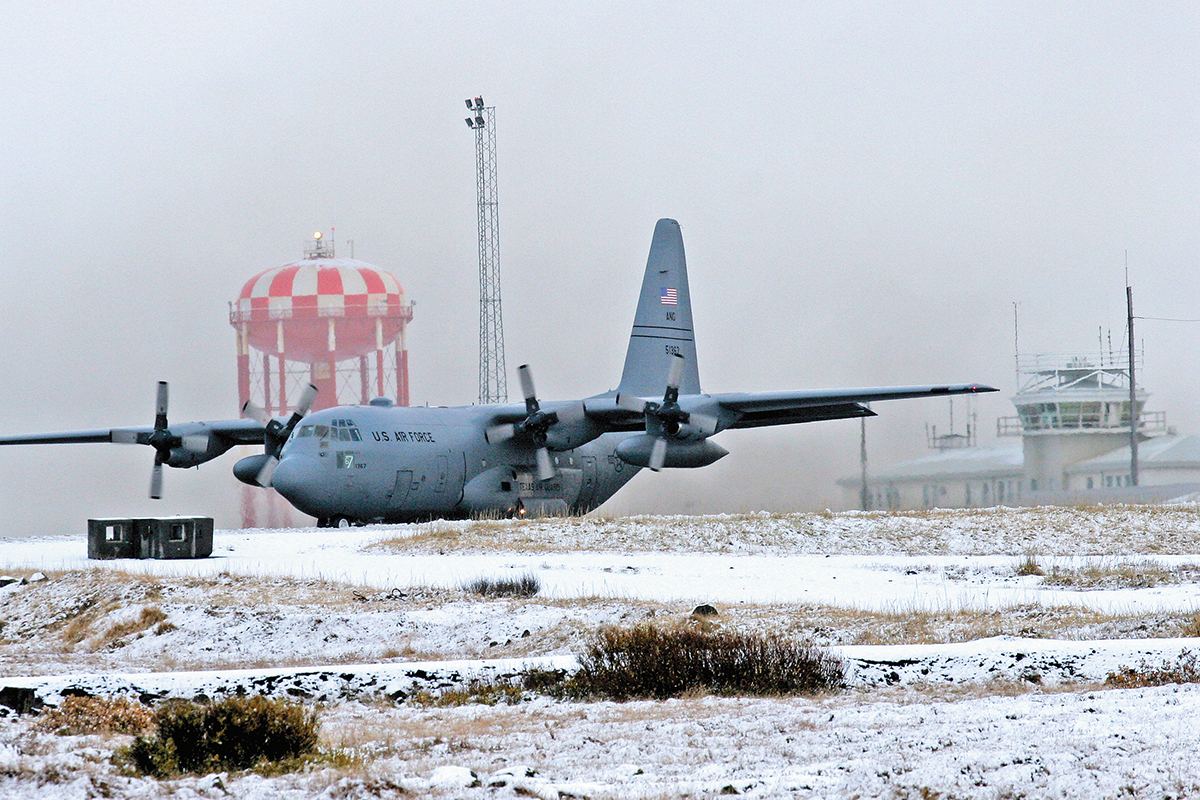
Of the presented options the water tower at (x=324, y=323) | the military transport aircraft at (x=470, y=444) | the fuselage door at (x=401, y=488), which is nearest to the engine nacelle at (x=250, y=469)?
the military transport aircraft at (x=470, y=444)

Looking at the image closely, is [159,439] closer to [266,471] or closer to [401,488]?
[266,471]

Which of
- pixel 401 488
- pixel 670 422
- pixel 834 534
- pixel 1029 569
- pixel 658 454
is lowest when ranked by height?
pixel 1029 569

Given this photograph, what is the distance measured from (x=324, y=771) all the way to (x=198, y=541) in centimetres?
2005

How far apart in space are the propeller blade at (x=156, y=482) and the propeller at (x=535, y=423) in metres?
8.80

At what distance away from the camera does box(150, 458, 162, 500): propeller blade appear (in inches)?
1417

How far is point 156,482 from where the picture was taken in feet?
121

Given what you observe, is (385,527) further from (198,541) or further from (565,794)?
(565,794)

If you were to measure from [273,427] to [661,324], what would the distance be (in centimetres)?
1323

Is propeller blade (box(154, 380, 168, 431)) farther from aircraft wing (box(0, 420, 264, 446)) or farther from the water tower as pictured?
the water tower

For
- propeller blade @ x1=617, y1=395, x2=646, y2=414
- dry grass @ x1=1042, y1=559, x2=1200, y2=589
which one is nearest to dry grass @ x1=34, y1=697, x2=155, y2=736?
dry grass @ x1=1042, y1=559, x2=1200, y2=589

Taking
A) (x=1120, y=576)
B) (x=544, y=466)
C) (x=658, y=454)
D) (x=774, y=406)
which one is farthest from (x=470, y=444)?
(x=1120, y=576)

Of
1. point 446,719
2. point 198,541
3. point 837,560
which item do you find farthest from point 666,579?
point 446,719

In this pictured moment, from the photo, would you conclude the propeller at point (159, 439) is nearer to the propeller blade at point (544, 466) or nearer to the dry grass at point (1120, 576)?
→ the propeller blade at point (544, 466)

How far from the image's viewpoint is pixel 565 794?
700 centimetres
